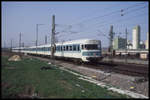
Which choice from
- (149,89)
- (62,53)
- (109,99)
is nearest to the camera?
(109,99)

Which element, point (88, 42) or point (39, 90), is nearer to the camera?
point (39, 90)

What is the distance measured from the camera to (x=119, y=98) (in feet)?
26.0

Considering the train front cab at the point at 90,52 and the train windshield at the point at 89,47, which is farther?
the train windshield at the point at 89,47

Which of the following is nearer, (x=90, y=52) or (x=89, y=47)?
(x=90, y=52)

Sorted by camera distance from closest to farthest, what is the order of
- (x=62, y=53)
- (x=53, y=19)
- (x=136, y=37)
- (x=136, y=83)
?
(x=136, y=83), (x=53, y=19), (x=62, y=53), (x=136, y=37)

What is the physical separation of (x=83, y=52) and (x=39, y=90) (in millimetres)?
14492

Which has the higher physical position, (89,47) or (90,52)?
(89,47)

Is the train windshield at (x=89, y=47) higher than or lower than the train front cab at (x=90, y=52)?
higher

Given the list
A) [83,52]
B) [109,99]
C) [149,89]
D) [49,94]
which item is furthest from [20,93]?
[83,52]

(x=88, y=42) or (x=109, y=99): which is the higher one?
(x=88, y=42)

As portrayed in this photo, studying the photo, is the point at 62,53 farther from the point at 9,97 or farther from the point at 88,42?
the point at 9,97

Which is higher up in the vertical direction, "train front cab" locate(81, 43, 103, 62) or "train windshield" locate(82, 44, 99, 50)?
"train windshield" locate(82, 44, 99, 50)

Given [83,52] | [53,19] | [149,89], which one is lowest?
[149,89]

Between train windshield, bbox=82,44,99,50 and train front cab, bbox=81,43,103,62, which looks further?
train windshield, bbox=82,44,99,50
